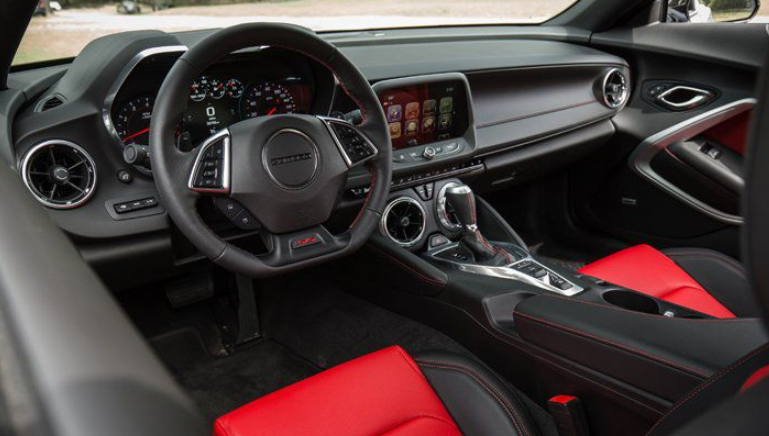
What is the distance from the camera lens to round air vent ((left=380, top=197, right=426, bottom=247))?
209cm

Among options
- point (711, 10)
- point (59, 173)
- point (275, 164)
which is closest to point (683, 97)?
point (711, 10)

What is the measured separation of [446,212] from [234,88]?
83 centimetres

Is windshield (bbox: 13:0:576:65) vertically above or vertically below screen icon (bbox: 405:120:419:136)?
above

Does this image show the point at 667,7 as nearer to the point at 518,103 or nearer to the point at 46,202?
the point at 518,103

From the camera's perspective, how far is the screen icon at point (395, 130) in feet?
6.81

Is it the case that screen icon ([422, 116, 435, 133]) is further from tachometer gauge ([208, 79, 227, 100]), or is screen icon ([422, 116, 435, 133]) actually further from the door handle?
the door handle

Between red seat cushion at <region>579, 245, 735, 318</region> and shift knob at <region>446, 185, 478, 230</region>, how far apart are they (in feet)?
1.29

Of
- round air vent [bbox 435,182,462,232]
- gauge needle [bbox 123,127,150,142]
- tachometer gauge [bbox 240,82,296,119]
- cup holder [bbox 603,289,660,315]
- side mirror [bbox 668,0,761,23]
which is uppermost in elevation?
side mirror [bbox 668,0,761,23]

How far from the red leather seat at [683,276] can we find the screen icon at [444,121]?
666 mm

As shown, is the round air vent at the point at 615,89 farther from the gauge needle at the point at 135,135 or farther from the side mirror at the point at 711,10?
the gauge needle at the point at 135,135

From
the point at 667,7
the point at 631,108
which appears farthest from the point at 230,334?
the point at 667,7

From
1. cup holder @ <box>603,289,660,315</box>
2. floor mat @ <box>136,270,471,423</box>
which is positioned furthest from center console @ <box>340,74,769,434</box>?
floor mat @ <box>136,270,471,423</box>

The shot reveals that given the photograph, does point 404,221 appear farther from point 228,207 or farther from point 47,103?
point 47,103

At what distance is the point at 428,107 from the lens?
2.12 m
